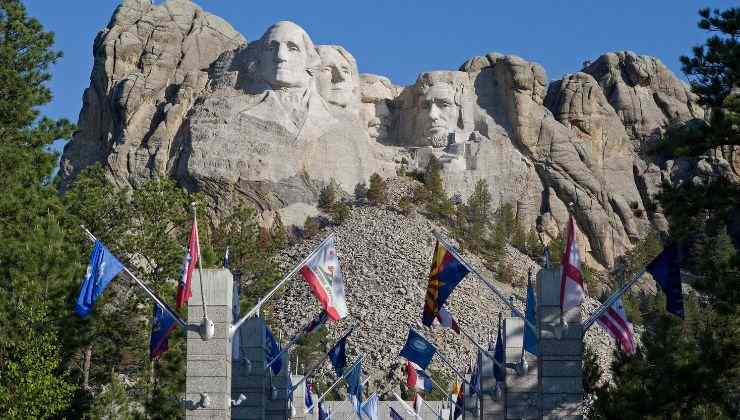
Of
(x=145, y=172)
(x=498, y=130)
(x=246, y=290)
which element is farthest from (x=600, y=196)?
(x=246, y=290)

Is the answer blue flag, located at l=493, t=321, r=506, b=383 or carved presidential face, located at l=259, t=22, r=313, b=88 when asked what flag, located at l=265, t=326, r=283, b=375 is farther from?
carved presidential face, located at l=259, t=22, r=313, b=88

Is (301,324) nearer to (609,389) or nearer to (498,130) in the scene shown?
(498,130)

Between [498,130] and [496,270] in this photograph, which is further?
[498,130]

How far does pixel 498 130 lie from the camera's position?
9412 centimetres

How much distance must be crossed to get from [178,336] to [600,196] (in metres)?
54.9

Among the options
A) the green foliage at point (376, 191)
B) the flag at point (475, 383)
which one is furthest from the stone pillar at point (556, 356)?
the green foliage at point (376, 191)

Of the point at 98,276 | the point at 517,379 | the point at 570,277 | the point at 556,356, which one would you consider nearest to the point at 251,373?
the point at 98,276

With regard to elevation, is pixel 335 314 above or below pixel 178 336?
below

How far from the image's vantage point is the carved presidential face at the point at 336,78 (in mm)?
89875

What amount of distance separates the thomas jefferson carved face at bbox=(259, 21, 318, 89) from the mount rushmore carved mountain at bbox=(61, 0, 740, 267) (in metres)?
0.08

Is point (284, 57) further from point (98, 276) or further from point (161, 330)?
point (98, 276)

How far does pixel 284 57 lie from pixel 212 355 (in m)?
58.5

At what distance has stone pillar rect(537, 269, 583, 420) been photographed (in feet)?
96.7

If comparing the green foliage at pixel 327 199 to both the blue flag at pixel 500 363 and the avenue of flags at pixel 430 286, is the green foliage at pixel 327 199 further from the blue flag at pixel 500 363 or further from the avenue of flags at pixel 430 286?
the avenue of flags at pixel 430 286
